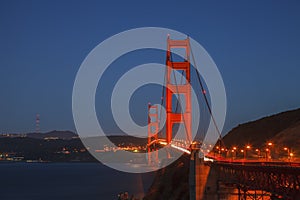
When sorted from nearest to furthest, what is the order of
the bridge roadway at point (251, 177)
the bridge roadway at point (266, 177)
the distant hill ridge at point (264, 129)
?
the bridge roadway at point (266, 177), the bridge roadway at point (251, 177), the distant hill ridge at point (264, 129)

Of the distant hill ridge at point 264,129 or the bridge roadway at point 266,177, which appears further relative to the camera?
the distant hill ridge at point 264,129

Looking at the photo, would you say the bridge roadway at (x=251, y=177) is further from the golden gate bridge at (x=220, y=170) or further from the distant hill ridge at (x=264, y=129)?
the distant hill ridge at (x=264, y=129)

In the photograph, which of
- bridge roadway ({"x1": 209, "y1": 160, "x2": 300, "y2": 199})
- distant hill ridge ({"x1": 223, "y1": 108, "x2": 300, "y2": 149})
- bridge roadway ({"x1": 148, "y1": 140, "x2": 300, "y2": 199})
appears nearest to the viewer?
bridge roadway ({"x1": 209, "y1": 160, "x2": 300, "y2": 199})

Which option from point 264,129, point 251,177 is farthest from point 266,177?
point 264,129

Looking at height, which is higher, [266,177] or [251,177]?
[266,177]

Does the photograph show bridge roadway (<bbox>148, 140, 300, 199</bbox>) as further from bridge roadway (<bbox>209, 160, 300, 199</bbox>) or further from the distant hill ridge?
the distant hill ridge

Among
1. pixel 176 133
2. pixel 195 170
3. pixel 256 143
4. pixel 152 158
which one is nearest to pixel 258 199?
pixel 195 170

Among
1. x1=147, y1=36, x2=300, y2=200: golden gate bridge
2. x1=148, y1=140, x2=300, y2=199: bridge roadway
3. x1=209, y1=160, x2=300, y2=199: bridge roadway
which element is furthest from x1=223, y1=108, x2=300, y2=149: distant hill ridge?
x1=209, y1=160, x2=300, y2=199: bridge roadway

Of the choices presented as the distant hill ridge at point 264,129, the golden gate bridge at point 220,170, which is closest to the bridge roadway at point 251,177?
the golden gate bridge at point 220,170

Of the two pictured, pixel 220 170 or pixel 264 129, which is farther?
pixel 264 129

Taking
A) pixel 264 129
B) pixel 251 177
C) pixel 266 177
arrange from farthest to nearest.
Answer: pixel 264 129 < pixel 251 177 < pixel 266 177

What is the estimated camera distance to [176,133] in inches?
2288

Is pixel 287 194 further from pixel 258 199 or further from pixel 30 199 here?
pixel 30 199

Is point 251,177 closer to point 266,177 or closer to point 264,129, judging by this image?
point 266,177
